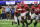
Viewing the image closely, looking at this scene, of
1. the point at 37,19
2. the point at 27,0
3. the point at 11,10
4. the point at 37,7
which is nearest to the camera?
the point at 37,19

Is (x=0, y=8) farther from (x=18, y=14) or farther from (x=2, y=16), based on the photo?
(x=18, y=14)

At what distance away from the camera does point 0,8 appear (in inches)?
350

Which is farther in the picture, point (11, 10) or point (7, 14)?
point (7, 14)

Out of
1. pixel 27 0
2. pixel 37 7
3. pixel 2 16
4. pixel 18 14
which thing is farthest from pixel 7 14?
pixel 37 7

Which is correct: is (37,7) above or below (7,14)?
above

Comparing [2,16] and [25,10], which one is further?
[2,16]

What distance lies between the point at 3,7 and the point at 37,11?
3.98 m

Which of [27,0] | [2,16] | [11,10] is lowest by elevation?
[2,16]

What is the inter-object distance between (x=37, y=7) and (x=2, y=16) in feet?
13.8

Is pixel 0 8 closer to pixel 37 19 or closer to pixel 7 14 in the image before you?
pixel 7 14

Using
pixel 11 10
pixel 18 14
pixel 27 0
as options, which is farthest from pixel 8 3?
pixel 18 14

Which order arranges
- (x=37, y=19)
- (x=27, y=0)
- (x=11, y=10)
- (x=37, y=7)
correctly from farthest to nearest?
(x=27, y=0), (x=11, y=10), (x=37, y=7), (x=37, y=19)

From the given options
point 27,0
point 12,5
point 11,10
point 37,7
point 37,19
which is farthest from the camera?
point 27,0

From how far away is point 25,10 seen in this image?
5531 millimetres
